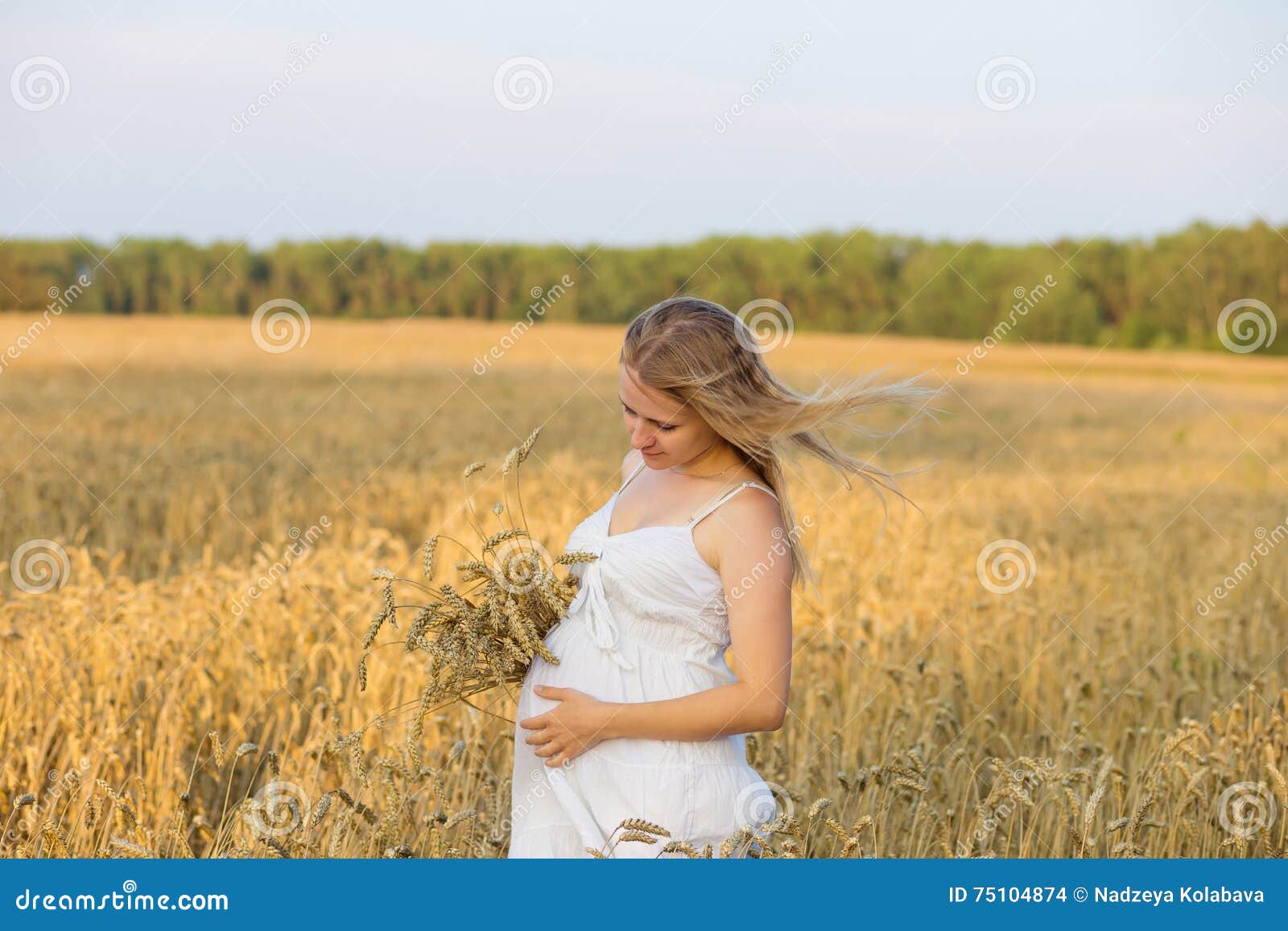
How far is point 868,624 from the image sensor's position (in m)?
5.80

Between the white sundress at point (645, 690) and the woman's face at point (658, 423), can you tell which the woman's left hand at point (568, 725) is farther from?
the woman's face at point (658, 423)

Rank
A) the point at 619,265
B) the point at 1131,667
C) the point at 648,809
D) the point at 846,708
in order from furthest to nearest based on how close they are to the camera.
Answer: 1. the point at 619,265
2. the point at 1131,667
3. the point at 846,708
4. the point at 648,809

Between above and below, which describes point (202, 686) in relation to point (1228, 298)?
below

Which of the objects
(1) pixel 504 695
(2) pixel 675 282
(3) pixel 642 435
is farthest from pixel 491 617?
(2) pixel 675 282

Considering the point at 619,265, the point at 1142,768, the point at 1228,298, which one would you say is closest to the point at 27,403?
the point at 1142,768

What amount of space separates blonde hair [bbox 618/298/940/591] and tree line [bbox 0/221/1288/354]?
3848cm

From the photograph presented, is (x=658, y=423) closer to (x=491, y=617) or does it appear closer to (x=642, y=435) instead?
(x=642, y=435)

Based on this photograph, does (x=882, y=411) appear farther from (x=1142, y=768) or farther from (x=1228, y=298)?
(x=1228, y=298)

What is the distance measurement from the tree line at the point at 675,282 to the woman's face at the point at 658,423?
38.5m

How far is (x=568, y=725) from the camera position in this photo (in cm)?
259

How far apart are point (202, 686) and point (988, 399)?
75.5 ft

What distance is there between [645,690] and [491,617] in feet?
1.24

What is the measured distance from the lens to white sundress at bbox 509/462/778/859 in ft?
8.58

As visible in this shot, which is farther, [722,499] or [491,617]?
[491,617]
